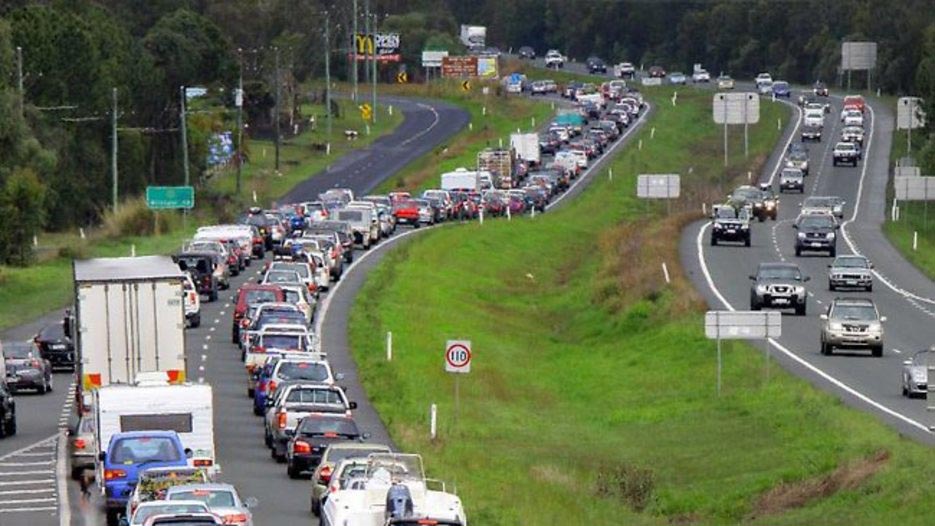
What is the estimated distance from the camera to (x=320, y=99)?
191 m

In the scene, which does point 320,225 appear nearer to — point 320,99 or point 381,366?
point 381,366

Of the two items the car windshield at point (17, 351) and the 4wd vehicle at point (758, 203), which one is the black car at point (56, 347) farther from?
the 4wd vehicle at point (758, 203)

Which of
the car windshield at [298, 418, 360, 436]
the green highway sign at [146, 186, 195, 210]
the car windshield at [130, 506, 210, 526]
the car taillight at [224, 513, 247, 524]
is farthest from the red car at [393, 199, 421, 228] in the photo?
the car windshield at [130, 506, 210, 526]

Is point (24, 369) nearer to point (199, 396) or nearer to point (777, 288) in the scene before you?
point (199, 396)

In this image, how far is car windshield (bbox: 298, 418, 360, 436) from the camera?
4091 cm

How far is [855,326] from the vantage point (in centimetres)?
6366

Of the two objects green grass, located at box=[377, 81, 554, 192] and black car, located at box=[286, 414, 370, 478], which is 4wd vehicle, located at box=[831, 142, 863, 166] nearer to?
green grass, located at box=[377, 81, 554, 192]

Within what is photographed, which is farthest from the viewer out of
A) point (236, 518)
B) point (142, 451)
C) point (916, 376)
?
point (916, 376)

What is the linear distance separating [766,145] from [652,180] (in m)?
35.2

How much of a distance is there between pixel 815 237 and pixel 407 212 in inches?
1002

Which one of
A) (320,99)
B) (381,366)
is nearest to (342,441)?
(381,366)

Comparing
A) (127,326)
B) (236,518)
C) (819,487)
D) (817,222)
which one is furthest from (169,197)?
(236,518)

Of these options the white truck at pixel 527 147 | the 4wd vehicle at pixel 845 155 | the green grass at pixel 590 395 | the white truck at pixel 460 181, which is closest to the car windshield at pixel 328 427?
the green grass at pixel 590 395

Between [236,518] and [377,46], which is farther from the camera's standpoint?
[377,46]
